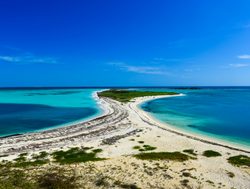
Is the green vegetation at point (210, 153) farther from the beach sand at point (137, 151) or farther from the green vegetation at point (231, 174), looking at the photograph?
the green vegetation at point (231, 174)

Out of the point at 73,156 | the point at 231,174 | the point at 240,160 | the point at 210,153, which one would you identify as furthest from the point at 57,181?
the point at 240,160

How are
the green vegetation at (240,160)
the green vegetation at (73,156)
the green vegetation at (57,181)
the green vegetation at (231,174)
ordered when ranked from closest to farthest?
the green vegetation at (57,181) → the green vegetation at (231,174) → the green vegetation at (73,156) → the green vegetation at (240,160)

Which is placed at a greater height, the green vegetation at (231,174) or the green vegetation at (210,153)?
the green vegetation at (210,153)

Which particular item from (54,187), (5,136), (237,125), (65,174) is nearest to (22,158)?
(65,174)

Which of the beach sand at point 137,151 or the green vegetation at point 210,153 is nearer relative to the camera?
the beach sand at point 137,151

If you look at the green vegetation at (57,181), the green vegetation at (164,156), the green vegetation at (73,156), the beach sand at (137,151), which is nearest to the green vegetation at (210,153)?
the beach sand at (137,151)

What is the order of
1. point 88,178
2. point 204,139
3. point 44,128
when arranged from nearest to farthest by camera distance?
1. point 88,178
2. point 204,139
3. point 44,128

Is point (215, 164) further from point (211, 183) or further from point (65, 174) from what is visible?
point (65, 174)

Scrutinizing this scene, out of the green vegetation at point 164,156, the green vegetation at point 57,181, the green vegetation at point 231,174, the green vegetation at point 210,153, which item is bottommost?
the green vegetation at point 231,174

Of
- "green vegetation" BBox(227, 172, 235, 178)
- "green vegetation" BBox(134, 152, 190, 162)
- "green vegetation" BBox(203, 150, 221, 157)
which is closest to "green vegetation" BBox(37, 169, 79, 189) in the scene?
"green vegetation" BBox(134, 152, 190, 162)
